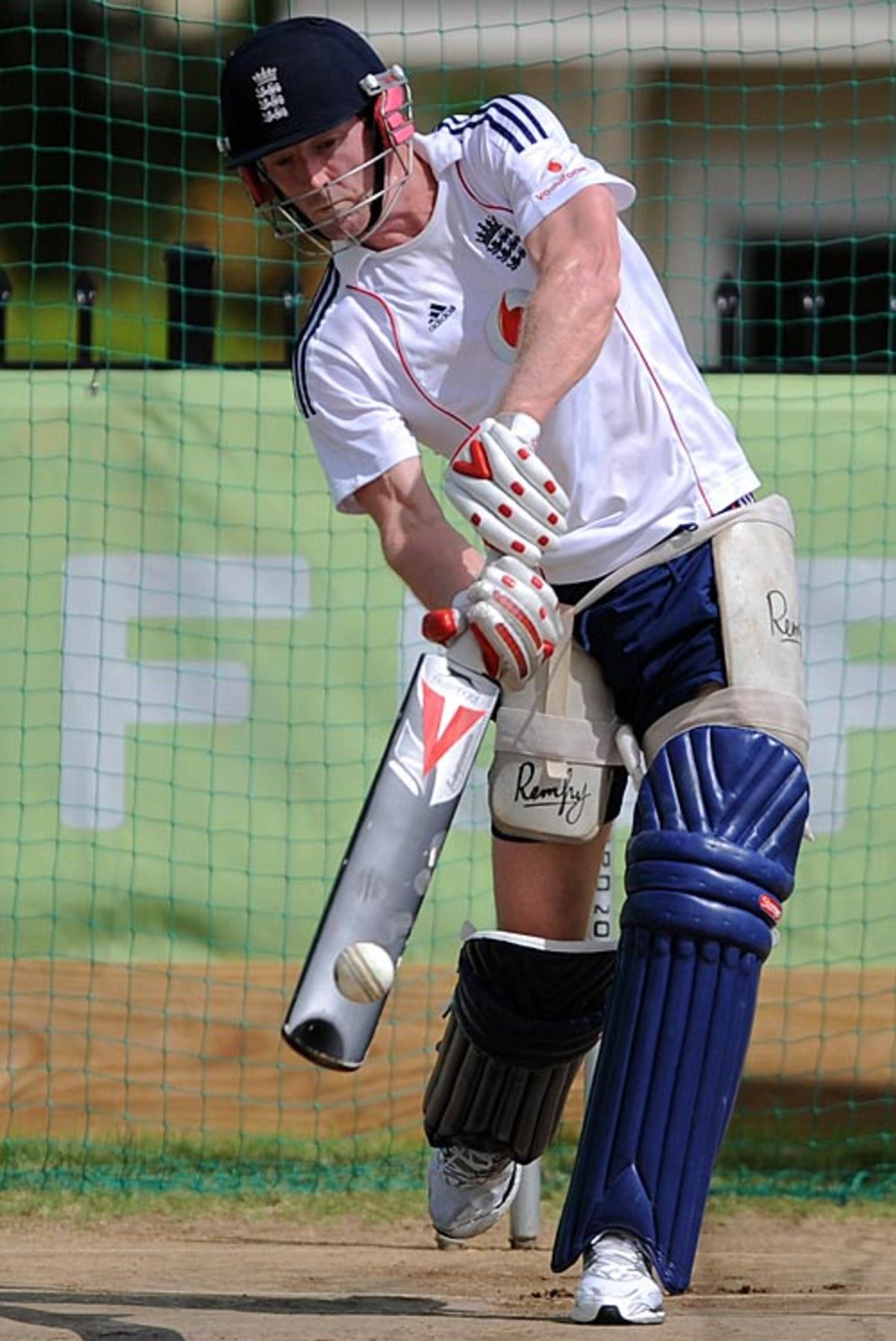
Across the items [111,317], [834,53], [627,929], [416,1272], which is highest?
[834,53]

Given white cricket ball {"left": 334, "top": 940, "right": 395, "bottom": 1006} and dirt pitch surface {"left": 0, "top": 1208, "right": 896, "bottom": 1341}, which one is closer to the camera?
white cricket ball {"left": 334, "top": 940, "right": 395, "bottom": 1006}

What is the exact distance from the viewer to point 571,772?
3.85m

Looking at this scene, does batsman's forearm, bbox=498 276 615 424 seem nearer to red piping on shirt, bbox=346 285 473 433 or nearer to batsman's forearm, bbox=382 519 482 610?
red piping on shirt, bbox=346 285 473 433

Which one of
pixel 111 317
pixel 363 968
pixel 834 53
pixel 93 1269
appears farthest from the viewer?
pixel 834 53

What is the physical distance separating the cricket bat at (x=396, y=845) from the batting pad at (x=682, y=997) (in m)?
0.34

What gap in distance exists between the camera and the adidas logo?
3.88m

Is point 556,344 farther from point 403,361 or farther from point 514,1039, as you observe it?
point 514,1039

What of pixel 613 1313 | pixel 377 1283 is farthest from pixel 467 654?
pixel 377 1283

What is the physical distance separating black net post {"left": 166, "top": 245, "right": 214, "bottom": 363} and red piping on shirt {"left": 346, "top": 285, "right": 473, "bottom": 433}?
237 cm

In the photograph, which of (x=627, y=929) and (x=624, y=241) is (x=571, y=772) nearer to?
(x=627, y=929)

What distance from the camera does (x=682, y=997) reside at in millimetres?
3447

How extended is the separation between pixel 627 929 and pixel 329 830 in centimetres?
256

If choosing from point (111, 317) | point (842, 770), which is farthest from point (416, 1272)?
point (111, 317)

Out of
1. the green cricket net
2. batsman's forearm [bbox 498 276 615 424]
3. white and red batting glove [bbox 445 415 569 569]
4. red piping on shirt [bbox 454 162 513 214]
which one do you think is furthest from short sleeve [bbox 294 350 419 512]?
the green cricket net
